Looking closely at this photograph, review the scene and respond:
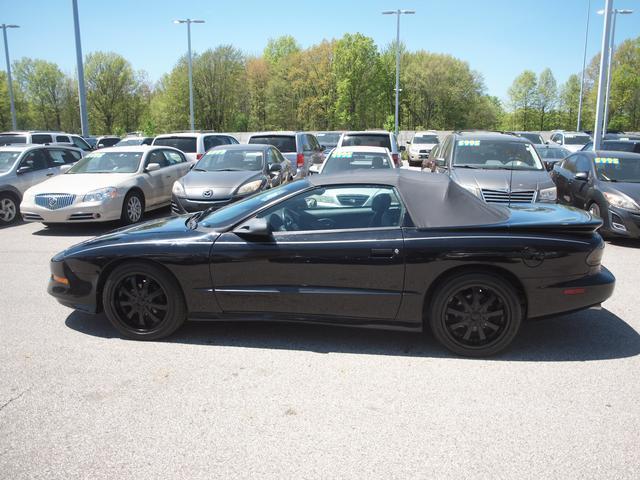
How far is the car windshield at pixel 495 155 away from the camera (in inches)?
389

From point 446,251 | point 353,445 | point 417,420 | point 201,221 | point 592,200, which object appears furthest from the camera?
point 592,200

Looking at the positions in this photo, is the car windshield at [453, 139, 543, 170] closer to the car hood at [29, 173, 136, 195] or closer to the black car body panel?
the black car body panel

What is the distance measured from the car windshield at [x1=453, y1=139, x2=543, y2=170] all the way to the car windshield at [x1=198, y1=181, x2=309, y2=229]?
5.97 meters

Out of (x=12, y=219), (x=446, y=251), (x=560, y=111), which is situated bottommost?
(x=12, y=219)

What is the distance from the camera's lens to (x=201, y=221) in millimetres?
4844

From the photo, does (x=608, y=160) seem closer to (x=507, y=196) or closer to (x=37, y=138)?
(x=507, y=196)

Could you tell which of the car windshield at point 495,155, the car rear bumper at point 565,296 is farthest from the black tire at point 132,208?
the car rear bumper at point 565,296

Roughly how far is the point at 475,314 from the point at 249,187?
696 centimetres

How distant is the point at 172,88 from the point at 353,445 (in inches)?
2321

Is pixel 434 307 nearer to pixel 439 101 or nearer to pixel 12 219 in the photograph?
pixel 12 219

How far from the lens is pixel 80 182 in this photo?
1009 cm

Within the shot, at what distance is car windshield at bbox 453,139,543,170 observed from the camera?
9.88 metres

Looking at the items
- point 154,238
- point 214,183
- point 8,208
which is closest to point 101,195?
point 214,183

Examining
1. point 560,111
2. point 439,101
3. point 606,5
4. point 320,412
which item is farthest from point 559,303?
point 560,111
